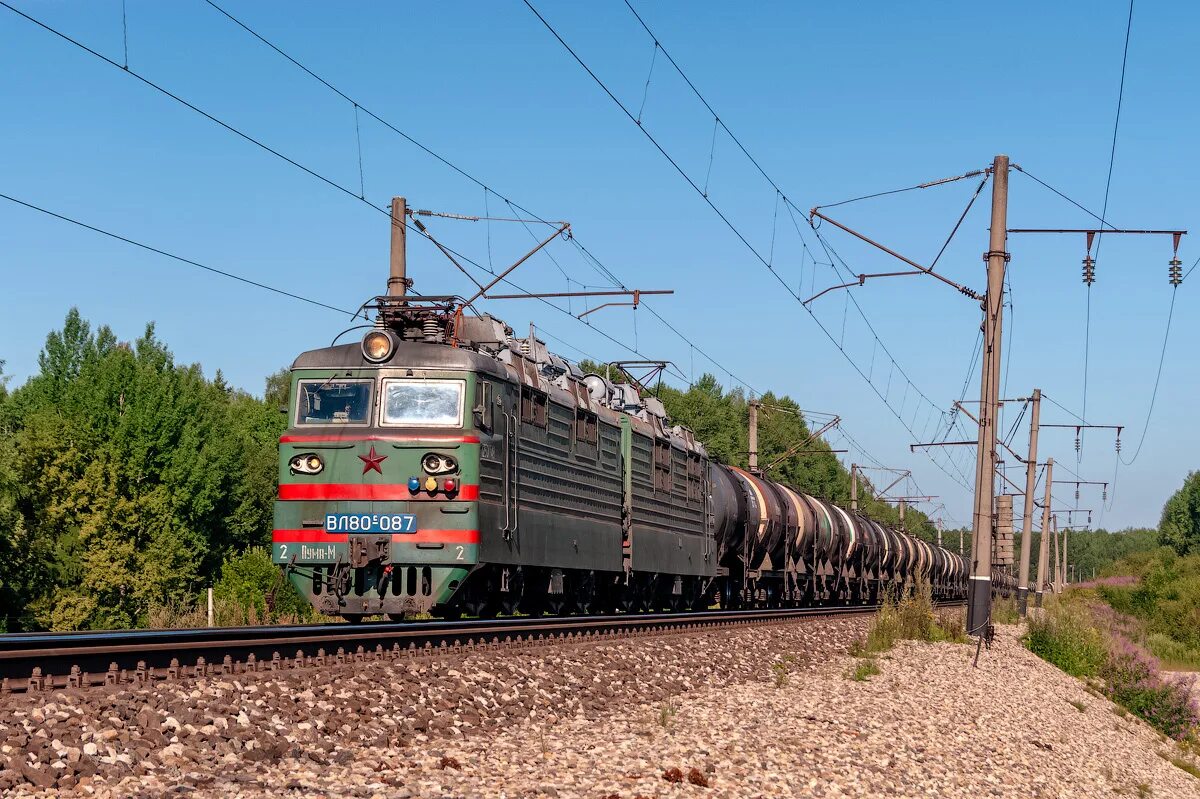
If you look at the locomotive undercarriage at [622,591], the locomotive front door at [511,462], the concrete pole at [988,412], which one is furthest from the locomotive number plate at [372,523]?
the concrete pole at [988,412]

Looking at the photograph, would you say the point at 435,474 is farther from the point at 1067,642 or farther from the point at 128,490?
the point at 128,490

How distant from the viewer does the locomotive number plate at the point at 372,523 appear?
53.1ft

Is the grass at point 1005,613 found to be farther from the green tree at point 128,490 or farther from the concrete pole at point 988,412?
the green tree at point 128,490

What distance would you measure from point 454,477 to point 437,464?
0.92 ft

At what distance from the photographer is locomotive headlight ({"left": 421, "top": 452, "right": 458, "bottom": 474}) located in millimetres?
16297

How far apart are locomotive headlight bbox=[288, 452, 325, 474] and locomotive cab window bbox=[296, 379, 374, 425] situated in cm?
59

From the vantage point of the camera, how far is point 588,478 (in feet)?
68.9

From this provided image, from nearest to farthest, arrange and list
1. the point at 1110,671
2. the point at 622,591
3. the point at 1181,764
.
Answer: the point at 1181,764
the point at 622,591
the point at 1110,671

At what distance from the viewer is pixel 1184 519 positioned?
130 m

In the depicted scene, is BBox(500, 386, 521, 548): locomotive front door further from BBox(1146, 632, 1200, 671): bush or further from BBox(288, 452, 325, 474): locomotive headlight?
BBox(1146, 632, 1200, 671): bush

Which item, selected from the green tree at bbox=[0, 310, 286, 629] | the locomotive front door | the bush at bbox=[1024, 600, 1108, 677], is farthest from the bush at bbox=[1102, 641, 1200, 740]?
the green tree at bbox=[0, 310, 286, 629]

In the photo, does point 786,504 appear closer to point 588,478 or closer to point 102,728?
point 588,478

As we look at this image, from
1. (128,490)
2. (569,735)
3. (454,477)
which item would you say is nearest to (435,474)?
(454,477)

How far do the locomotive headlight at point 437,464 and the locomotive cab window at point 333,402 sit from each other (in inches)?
46.1
